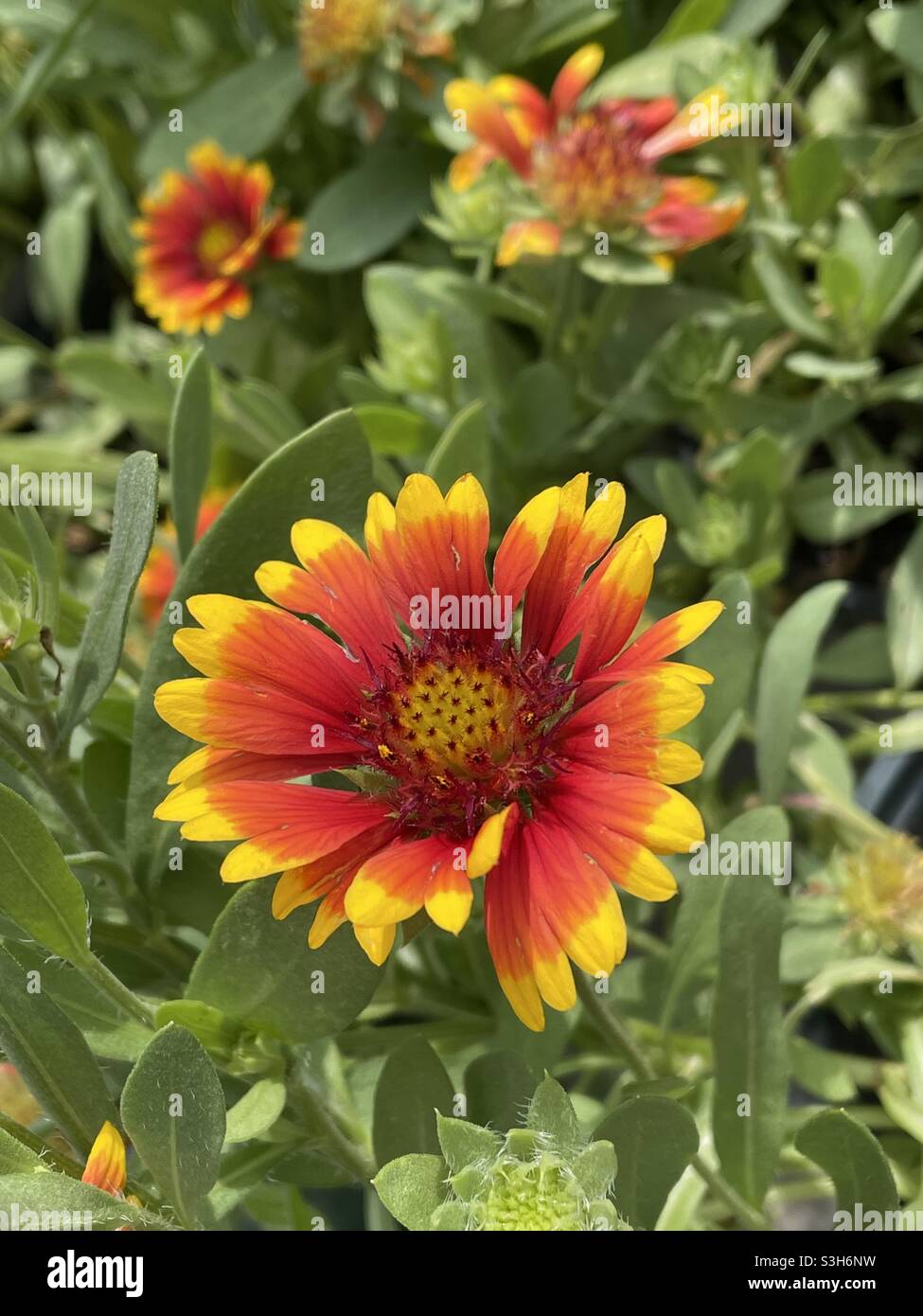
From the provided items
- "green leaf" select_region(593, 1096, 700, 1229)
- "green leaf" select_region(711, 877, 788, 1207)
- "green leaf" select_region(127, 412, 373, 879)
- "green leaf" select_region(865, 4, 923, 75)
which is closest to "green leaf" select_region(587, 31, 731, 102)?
"green leaf" select_region(865, 4, 923, 75)

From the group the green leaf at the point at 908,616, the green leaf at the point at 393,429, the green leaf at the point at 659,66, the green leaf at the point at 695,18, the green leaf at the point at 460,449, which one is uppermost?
the green leaf at the point at 695,18

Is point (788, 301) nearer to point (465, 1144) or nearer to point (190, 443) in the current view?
point (190, 443)

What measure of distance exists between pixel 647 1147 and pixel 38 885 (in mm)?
282

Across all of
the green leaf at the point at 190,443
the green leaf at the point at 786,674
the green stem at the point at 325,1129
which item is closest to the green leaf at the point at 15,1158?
the green stem at the point at 325,1129

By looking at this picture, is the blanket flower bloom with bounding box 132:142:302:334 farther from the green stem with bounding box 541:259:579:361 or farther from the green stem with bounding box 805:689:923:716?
the green stem with bounding box 805:689:923:716

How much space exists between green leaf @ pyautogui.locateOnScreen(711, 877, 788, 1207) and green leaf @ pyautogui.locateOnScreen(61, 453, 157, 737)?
0.33 meters

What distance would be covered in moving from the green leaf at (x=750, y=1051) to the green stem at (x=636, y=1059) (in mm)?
13

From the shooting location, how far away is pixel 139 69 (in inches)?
48.0

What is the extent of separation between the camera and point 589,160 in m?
0.85

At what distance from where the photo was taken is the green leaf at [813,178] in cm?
88

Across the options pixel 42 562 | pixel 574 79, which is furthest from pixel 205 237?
pixel 42 562

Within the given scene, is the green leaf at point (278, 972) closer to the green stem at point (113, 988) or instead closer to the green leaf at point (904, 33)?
the green stem at point (113, 988)
